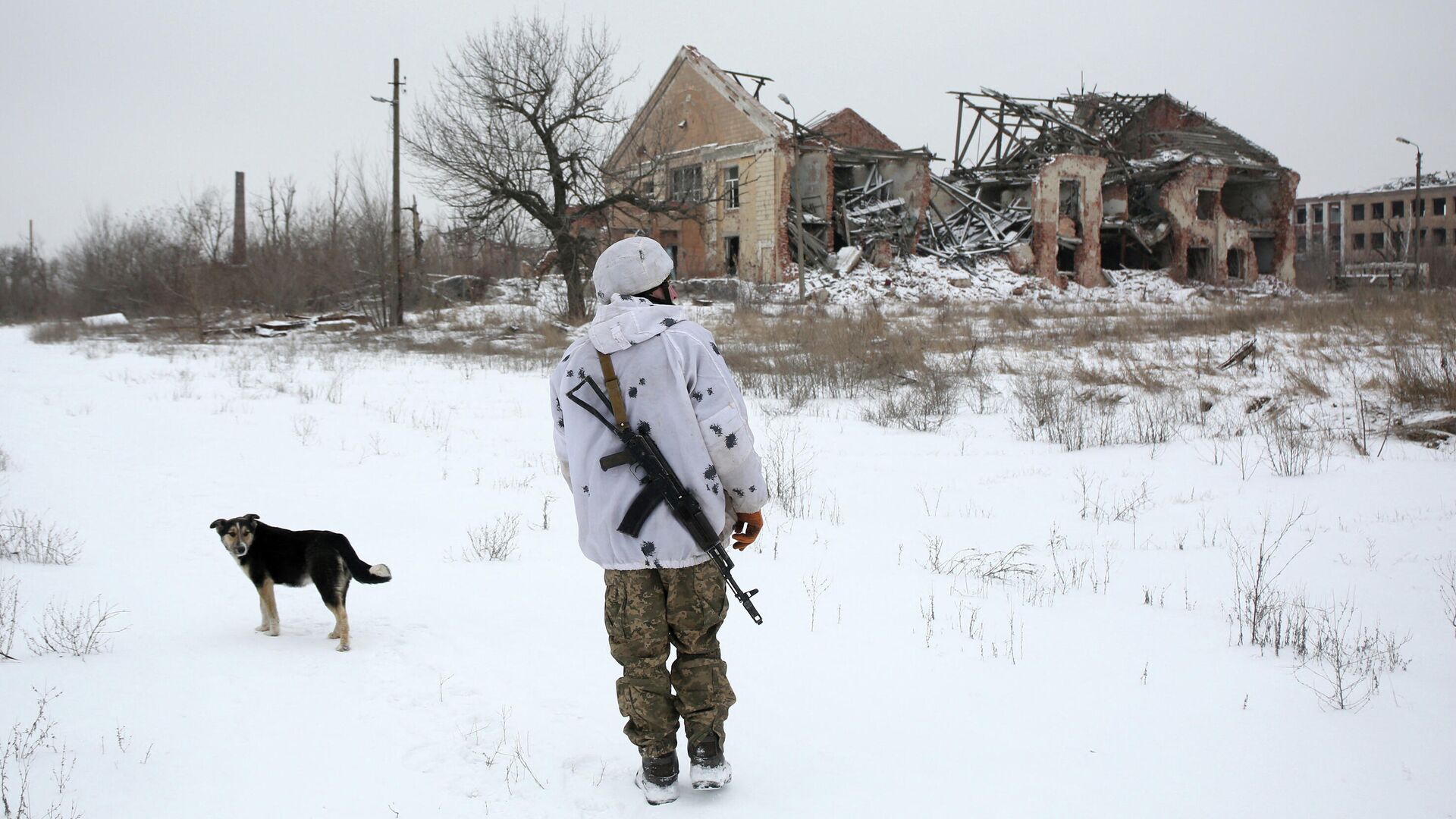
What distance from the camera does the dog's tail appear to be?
12.2ft

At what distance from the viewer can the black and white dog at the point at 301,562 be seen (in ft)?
12.2

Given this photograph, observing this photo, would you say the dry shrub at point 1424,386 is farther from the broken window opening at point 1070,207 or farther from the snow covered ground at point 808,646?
the broken window opening at point 1070,207

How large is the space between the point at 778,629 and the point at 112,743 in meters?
2.55

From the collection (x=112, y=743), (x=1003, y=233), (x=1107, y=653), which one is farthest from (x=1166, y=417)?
(x=1003, y=233)

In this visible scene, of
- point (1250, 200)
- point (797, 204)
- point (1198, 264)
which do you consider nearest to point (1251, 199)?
point (1250, 200)

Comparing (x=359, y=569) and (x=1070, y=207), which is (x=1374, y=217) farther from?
(x=359, y=569)

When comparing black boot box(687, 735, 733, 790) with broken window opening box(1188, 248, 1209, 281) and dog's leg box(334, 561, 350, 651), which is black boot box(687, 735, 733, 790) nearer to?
dog's leg box(334, 561, 350, 651)

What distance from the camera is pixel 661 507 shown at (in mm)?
2553

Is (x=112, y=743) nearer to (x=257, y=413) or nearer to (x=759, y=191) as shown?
(x=257, y=413)

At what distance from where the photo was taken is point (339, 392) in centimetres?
1148

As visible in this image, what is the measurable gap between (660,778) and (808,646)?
56.8 inches

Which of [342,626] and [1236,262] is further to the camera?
[1236,262]

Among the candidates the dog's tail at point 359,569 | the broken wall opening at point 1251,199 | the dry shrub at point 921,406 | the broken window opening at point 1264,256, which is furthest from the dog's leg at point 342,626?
the broken window opening at point 1264,256

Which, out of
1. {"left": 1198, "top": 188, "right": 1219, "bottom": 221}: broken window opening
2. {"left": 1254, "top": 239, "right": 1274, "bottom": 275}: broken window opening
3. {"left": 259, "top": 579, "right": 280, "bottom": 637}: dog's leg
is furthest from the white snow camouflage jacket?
{"left": 1254, "top": 239, "right": 1274, "bottom": 275}: broken window opening
